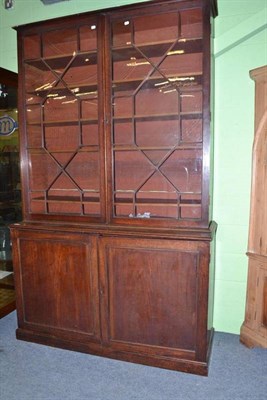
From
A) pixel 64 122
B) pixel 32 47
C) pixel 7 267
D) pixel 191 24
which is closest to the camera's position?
pixel 191 24

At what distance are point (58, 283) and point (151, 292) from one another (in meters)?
0.77

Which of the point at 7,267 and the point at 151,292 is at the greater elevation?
the point at 151,292

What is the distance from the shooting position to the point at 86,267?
232 centimetres

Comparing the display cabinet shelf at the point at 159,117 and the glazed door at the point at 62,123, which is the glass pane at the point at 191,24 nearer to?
the display cabinet shelf at the point at 159,117

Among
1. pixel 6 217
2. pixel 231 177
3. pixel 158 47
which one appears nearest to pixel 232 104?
pixel 231 177

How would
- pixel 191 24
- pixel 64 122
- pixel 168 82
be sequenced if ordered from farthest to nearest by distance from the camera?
pixel 64 122 < pixel 168 82 < pixel 191 24

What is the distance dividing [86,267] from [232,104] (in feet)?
5.71

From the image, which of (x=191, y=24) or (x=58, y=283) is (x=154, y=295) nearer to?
(x=58, y=283)

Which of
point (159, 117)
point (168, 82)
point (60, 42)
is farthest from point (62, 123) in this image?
point (168, 82)

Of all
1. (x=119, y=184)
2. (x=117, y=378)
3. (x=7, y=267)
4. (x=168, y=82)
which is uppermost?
(x=168, y=82)

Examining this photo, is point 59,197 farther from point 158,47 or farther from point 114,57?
point 158,47

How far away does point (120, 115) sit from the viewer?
227 centimetres

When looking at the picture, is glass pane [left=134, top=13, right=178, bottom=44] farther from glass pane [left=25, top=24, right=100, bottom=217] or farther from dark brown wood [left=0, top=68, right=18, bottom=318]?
dark brown wood [left=0, top=68, right=18, bottom=318]

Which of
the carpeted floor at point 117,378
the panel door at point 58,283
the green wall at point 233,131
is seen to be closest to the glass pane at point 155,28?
the green wall at point 233,131
